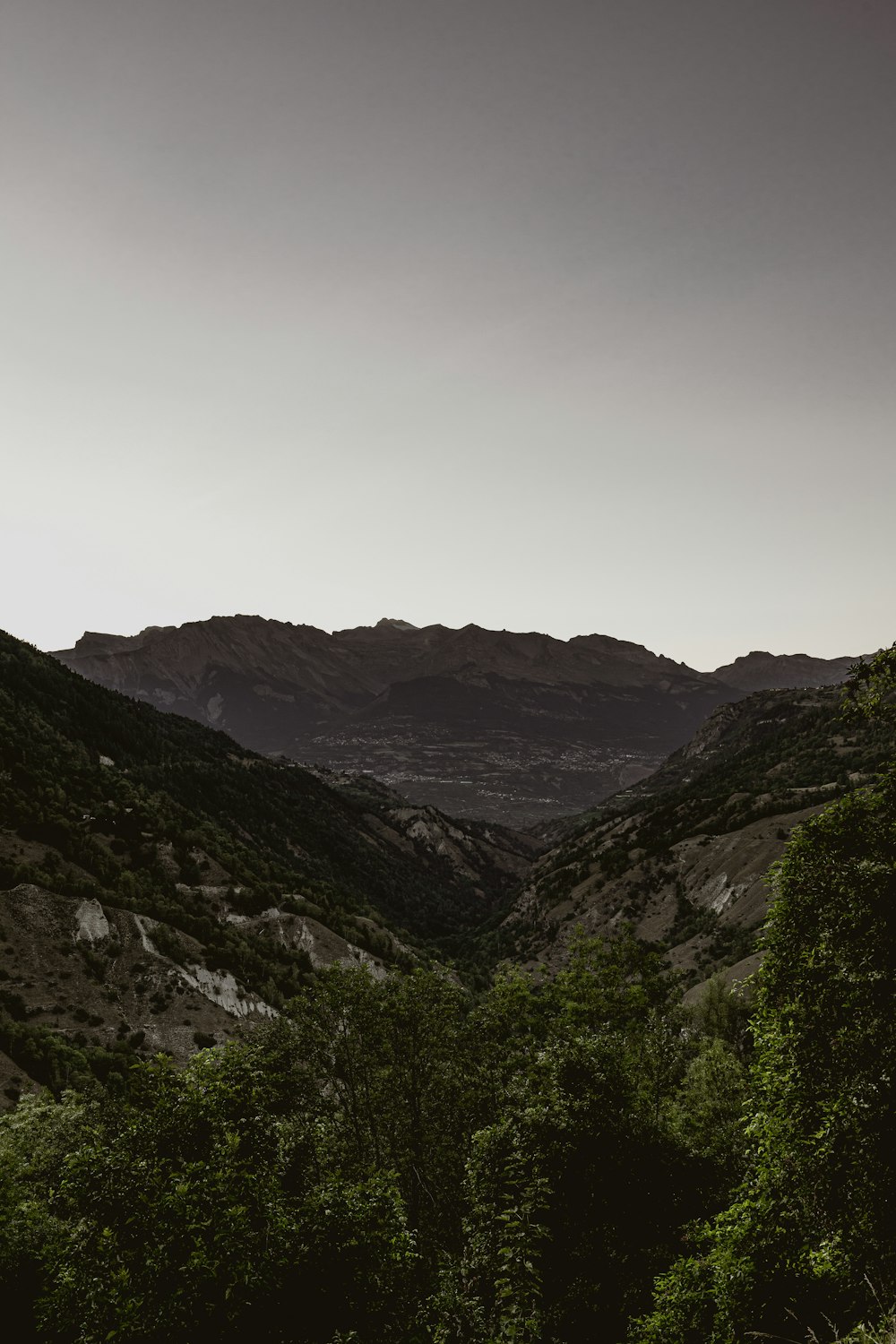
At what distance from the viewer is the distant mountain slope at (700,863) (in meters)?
82.2

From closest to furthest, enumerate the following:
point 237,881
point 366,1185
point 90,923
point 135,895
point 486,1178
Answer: point 366,1185 < point 486,1178 < point 90,923 < point 135,895 < point 237,881

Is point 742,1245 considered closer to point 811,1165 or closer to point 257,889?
point 811,1165

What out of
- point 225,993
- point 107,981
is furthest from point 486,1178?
point 225,993

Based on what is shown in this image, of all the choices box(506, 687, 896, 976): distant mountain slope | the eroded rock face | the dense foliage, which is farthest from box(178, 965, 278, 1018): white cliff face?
box(506, 687, 896, 976): distant mountain slope

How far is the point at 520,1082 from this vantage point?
70.7 feet

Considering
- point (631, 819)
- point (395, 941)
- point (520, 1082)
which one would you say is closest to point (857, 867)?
point (520, 1082)

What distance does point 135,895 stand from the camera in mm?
59688

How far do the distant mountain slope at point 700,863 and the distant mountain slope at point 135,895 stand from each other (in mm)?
25678

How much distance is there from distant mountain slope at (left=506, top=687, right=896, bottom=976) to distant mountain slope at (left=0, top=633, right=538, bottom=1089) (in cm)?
2568

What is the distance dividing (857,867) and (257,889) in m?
71.3

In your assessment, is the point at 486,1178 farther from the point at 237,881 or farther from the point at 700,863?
the point at 700,863

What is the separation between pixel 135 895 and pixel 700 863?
7850 cm

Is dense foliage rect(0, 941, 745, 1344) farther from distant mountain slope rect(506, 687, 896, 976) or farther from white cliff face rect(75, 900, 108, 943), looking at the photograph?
distant mountain slope rect(506, 687, 896, 976)

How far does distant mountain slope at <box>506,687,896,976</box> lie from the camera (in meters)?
82.2
